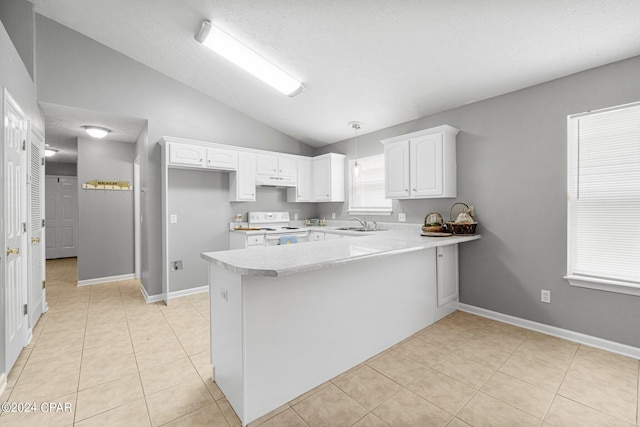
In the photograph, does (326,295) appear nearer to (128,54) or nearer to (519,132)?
(519,132)

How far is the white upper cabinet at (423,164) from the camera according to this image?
335 centimetres

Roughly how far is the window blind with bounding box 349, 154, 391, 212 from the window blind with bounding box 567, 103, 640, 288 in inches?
86.9

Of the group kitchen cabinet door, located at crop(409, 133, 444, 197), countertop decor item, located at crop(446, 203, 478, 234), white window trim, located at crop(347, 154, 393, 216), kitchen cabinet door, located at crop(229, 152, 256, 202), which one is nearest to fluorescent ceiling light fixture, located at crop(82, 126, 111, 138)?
kitchen cabinet door, located at crop(229, 152, 256, 202)

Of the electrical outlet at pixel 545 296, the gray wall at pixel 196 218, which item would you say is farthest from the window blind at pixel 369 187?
the electrical outlet at pixel 545 296

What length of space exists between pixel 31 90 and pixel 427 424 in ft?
15.3

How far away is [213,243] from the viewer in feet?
14.6

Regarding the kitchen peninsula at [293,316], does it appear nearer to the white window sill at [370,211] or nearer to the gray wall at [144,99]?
the white window sill at [370,211]

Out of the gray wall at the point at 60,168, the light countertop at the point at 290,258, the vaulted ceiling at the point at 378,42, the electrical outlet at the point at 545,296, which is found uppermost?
the vaulted ceiling at the point at 378,42

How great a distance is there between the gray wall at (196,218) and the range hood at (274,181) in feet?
1.65

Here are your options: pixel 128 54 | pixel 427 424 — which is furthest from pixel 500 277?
pixel 128 54

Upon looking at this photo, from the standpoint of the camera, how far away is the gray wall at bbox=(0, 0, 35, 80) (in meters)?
2.91

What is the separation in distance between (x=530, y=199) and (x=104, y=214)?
629 centimetres

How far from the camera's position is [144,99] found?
12.7ft

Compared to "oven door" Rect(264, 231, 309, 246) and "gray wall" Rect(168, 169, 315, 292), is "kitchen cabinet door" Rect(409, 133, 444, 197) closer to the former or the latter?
"oven door" Rect(264, 231, 309, 246)
